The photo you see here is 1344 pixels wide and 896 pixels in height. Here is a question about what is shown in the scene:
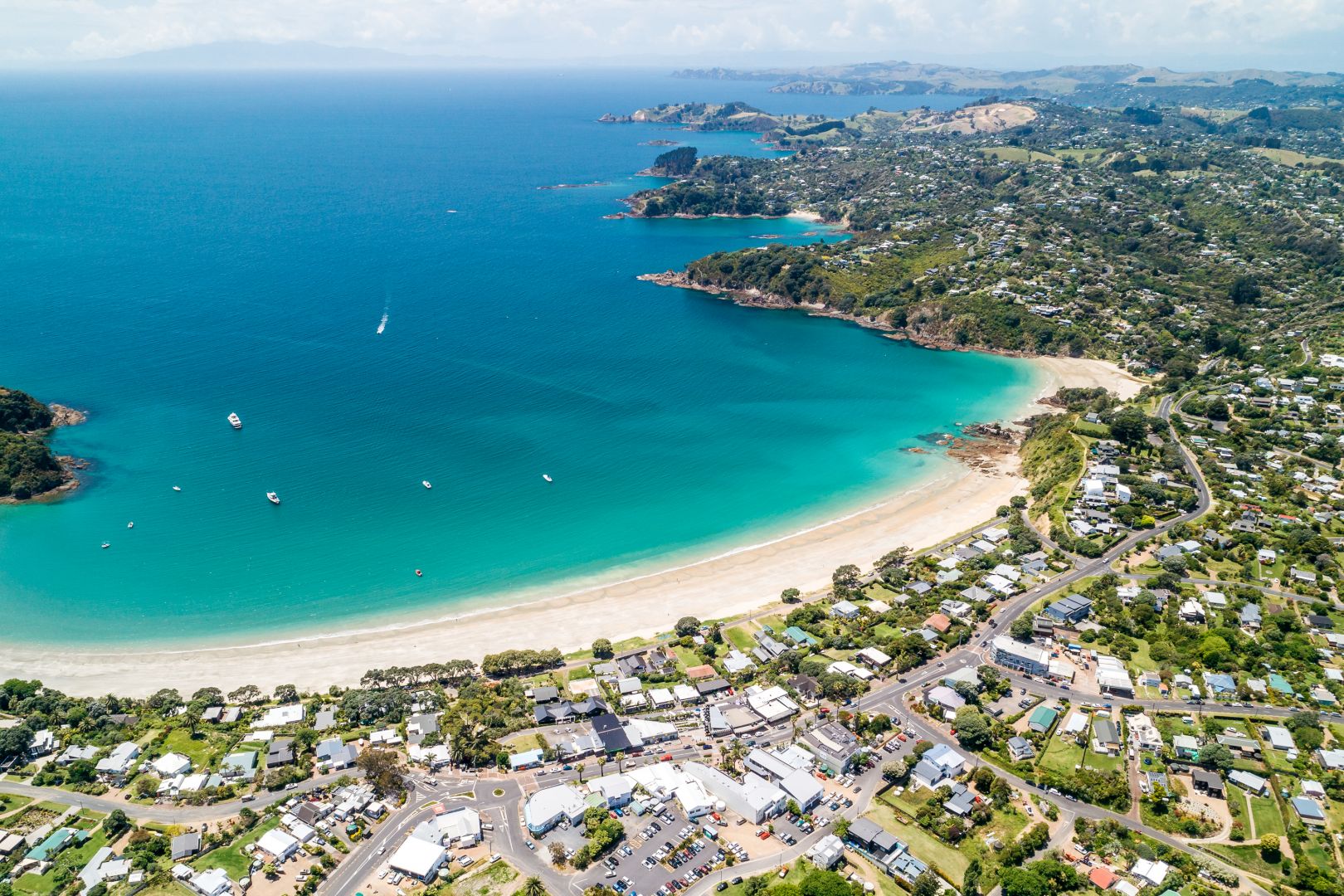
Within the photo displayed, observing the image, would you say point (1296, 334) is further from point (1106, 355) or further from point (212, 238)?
point (212, 238)

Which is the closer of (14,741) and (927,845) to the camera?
(927,845)

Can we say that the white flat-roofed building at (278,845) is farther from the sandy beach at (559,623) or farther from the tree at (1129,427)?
the tree at (1129,427)

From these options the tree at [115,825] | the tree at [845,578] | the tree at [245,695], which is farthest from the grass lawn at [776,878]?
the tree at [245,695]

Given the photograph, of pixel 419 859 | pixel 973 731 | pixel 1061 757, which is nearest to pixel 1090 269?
pixel 1061 757

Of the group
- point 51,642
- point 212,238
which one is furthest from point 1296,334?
point 212,238

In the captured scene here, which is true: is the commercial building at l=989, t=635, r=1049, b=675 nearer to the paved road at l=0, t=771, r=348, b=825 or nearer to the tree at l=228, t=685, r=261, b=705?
the paved road at l=0, t=771, r=348, b=825

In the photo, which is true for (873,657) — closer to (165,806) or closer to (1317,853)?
(1317,853)
